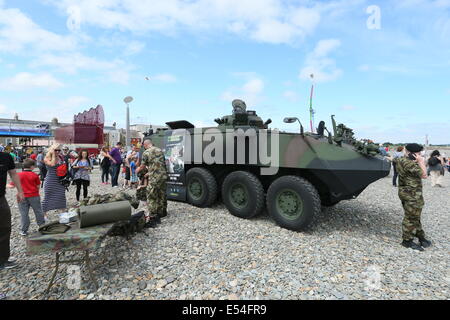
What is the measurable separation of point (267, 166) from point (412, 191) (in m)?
2.31

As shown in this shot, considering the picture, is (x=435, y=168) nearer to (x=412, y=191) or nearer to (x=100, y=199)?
(x=412, y=191)

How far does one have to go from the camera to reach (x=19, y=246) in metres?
3.79

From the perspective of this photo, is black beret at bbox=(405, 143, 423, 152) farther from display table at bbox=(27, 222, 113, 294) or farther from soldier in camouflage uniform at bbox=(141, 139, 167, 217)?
display table at bbox=(27, 222, 113, 294)

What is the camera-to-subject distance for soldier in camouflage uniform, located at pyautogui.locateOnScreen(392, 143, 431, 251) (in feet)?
12.7

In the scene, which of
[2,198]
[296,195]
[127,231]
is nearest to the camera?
[2,198]

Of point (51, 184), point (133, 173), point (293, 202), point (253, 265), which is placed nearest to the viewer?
point (253, 265)

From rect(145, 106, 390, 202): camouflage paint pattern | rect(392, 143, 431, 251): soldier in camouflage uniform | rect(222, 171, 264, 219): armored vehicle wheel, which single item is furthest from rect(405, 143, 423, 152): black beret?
rect(222, 171, 264, 219): armored vehicle wheel

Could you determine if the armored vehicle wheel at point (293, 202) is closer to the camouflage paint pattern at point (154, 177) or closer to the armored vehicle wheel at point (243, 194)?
the armored vehicle wheel at point (243, 194)

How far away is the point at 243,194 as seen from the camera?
513 centimetres

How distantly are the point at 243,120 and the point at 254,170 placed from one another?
1494mm

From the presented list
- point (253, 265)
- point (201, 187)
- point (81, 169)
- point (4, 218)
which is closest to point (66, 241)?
point (4, 218)

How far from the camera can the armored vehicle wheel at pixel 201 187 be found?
5.71m
